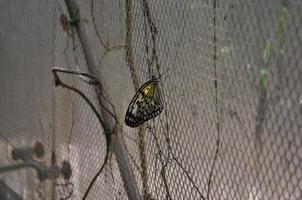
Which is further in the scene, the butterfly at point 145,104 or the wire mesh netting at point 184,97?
the butterfly at point 145,104

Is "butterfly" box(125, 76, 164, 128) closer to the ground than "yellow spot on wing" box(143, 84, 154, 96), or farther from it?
closer to the ground

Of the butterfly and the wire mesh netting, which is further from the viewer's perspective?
the butterfly

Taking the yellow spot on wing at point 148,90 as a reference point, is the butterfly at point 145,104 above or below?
below

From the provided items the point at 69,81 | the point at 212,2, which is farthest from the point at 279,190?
the point at 69,81

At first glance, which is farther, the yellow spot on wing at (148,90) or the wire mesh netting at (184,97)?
the yellow spot on wing at (148,90)
